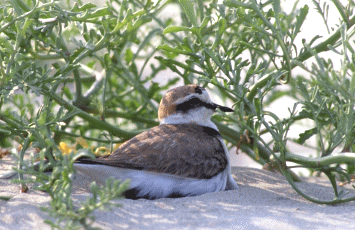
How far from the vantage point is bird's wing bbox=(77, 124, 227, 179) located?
3193 mm

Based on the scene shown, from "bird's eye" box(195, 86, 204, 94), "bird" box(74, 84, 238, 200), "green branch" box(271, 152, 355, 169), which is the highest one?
"bird's eye" box(195, 86, 204, 94)

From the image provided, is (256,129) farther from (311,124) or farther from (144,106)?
(311,124)

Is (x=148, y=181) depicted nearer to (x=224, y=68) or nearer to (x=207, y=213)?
(x=207, y=213)

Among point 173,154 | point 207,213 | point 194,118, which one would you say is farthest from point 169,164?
point 194,118

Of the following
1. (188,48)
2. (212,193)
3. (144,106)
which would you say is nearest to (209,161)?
(212,193)

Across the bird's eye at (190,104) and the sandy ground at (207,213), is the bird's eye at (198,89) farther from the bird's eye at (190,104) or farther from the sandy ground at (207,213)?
the sandy ground at (207,213)

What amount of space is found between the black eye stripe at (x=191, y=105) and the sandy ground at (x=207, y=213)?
3.06 ft

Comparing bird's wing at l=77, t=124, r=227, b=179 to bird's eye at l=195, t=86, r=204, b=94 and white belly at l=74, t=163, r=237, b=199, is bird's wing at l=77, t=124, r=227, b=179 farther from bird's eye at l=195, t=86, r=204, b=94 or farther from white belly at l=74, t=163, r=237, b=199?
bird's eye at l=195, t=86, r=204, b=94

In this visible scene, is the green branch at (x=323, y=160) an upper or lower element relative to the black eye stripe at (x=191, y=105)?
lower

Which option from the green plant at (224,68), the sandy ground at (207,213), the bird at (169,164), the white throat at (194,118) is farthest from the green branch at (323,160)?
the white throat at (194,118)

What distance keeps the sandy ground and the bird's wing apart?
0.26m

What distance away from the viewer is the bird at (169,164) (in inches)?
124

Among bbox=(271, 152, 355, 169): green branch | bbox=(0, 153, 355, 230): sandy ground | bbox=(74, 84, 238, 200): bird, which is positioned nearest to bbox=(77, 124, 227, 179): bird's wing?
bbox=(74, 84, 238, 200): bird

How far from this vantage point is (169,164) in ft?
10.6
